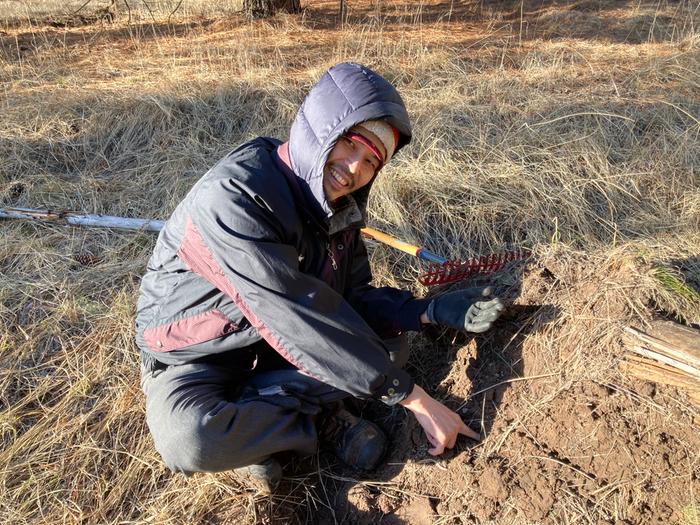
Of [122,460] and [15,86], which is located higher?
[15,86]

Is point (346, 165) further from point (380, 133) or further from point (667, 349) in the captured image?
point (667, 349)

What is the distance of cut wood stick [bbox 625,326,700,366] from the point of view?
168cm

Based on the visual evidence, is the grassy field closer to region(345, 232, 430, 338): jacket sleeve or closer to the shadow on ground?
the shadow on ground

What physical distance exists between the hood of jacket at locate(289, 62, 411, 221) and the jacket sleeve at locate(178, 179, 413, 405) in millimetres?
175

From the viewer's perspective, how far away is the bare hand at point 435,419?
187cm

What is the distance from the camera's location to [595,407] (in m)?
1.79

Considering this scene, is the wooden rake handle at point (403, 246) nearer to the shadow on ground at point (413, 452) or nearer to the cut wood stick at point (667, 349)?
the shadow on ground at point (413, 452)

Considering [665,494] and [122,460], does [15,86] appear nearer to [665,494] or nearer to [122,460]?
[122,460]

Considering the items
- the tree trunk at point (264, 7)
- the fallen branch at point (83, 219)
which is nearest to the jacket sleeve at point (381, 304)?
the fallen branch at point (83, 219)

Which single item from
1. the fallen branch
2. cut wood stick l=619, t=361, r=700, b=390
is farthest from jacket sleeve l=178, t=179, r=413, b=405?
the fallen branch

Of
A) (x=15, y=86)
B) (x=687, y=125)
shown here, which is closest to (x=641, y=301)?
(x=687, y=125)

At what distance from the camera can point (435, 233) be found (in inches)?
128

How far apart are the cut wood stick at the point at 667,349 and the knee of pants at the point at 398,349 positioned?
848 millimetres

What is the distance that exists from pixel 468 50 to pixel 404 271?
320cm
